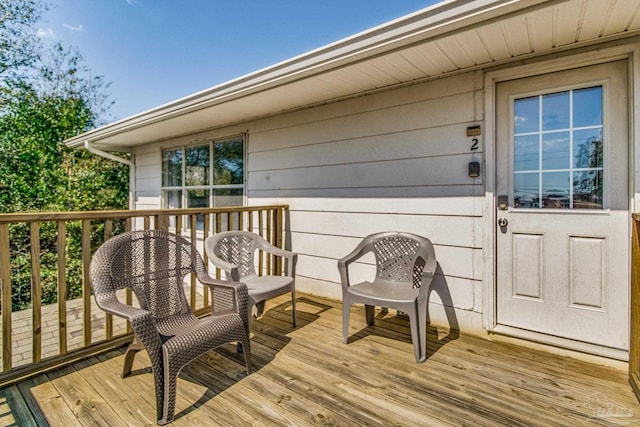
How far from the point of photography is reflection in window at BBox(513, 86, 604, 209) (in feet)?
7.25

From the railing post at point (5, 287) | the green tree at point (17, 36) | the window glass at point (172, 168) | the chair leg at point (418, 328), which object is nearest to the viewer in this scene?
the railing post at point (5, 287)

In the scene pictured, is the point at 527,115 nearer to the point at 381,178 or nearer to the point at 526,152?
the point at 526,152

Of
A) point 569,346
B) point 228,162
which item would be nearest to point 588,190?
point 569,346

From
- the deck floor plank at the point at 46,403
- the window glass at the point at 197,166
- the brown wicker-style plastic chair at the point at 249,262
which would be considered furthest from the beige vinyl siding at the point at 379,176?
the deck floor plank at the point at 46,403

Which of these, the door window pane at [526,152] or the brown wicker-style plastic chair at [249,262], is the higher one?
the door window pane at [526,152]

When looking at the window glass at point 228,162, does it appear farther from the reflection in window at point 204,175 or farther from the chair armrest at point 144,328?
the chair armrest at point 144,328

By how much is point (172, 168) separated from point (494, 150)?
4.98m

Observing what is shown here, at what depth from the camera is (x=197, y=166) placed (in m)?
5.06

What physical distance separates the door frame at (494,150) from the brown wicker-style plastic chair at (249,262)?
5.19 ft

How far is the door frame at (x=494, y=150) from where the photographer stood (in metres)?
2.02

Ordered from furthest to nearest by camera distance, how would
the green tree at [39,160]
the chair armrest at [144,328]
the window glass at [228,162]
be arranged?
the green tree at [39,160] < the window glass at [228,162] < the chair armrest at [144,328]

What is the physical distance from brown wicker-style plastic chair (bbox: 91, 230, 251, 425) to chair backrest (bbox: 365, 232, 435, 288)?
4.01 ft

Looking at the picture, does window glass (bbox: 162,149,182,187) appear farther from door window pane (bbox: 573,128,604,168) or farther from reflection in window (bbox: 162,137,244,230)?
door window pane (bbox: 573,128,604,168)

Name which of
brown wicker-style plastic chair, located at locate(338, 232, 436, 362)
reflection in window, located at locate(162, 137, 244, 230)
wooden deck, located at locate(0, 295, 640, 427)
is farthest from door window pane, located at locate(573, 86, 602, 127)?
reflection in window, located at locate(162, 137, 244, 230)
